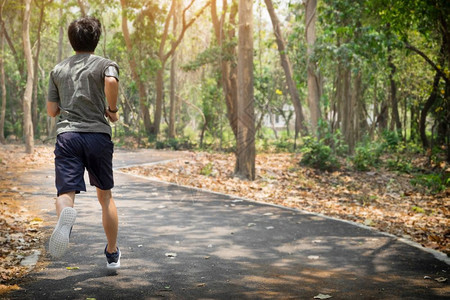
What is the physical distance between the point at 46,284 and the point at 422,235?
18.4 feet

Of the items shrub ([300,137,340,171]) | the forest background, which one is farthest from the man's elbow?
shrub ([300,137,340,171])

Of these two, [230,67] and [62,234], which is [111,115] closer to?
[62,234]

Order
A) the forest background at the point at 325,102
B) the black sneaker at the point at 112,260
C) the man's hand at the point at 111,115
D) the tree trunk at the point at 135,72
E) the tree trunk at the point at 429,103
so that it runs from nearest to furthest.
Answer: the man's hand at the point at 111,115, the black sneaker at the point at 112,260, the forest background at the point at 325,102, the tree trunk at the point at 429,103, the tree trunk at the point at 135,72

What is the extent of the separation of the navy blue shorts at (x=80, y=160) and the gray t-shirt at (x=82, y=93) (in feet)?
0.22

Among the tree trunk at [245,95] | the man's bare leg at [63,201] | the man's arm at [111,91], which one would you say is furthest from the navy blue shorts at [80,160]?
the tree trunk at [245,95]

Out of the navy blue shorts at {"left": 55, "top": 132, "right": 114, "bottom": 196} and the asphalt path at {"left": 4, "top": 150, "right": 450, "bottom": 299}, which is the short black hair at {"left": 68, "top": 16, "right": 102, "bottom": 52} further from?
the asphalt path at {"left": 4, "top": 150, "right": 450, "bottom": 299}

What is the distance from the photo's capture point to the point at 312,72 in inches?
778

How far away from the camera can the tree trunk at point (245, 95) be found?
14188mm

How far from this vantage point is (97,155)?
4.79 metres

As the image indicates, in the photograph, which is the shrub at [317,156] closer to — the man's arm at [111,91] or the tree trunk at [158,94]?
the man's arm at [111,91]

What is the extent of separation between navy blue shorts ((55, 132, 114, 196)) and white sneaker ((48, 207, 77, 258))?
0.96 ft

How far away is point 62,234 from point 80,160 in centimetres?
68

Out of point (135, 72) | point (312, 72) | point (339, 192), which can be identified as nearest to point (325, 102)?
point (312, 72)

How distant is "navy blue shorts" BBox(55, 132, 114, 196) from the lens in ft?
15.3
